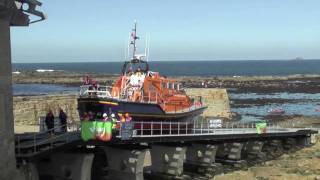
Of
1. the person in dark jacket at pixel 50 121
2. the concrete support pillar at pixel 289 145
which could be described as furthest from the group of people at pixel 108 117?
the concrete support pillar at pixel 289 145

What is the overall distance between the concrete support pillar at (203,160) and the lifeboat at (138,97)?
5.60 ft

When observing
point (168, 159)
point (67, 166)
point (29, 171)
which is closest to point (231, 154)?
point (168, 159)

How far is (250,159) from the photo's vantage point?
30781 mm

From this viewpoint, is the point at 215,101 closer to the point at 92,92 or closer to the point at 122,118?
the point at 92,92

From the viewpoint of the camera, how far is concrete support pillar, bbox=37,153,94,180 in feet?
67.4

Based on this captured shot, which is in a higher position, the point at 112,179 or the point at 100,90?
the point at 100,90

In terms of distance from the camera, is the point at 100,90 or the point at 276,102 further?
the point at 276,102

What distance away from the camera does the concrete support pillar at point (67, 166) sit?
20.5 metres

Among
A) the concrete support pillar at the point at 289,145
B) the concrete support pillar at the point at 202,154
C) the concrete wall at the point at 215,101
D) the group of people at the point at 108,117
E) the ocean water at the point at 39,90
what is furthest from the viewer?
the ocean water at the point at 39,90

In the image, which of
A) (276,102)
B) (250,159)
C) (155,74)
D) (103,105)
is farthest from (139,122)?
(276,102)

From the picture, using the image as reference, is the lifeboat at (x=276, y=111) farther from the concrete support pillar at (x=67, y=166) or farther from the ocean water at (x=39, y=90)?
the concrete support pillar at (x=67, y=166)

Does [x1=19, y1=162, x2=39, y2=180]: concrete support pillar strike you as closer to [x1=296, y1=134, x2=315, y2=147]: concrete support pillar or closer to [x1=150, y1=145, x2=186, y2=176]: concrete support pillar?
[x1=150, y1=145, x2=186, y2=176]: concrete support pillar

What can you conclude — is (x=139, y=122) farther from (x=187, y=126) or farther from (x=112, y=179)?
(x=187, y=126)

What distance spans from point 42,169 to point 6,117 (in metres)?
4.57
